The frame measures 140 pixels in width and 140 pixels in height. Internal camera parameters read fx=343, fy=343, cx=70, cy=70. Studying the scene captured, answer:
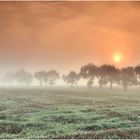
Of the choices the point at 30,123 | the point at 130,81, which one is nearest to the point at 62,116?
the point at 30,123

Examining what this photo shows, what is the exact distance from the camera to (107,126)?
3166 cm

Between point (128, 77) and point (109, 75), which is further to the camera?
point (109, 75)

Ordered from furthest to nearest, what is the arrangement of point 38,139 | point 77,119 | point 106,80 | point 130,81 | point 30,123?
point 106,80 < point 130,81 < point 77,119 < point 30,123 < point 38,139

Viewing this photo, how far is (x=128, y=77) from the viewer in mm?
183250

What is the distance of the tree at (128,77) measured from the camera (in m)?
182

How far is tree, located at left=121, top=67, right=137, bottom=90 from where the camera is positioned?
181875 millimetres

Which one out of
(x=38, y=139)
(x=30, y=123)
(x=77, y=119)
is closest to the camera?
(x=38, y=139)

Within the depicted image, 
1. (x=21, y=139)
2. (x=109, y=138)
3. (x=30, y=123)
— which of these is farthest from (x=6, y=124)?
(x=109, y=138)

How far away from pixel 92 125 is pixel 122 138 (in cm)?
660

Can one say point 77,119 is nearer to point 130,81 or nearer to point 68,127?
point 68,127

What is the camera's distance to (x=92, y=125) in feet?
103

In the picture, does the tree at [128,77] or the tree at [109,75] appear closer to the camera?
the tree at [128,77]

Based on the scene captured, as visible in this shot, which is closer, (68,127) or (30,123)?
(68,127)

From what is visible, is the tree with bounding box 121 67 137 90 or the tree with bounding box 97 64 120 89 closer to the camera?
the tree with bounding box 121 67 137 90
